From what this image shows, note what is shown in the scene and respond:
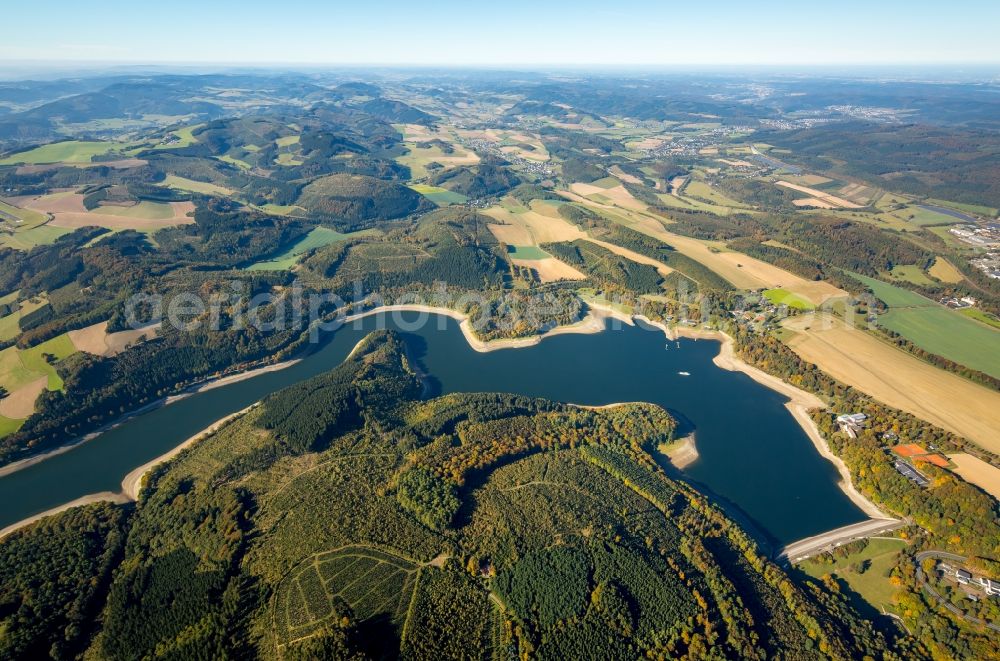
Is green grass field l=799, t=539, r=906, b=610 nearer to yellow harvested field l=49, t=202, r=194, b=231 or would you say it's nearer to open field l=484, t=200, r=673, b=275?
open field l=484, t=200, r=673, b=275

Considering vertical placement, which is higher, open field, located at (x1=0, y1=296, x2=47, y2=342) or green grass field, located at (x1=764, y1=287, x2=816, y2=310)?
green grass field, located at (x1=764, y1=287, x2=816, y2=310)

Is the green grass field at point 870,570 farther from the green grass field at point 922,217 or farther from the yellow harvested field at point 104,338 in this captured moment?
the green grass field at point 922,217

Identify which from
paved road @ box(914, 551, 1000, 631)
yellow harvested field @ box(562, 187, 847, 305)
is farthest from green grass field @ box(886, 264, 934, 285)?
paved road @ box(914, 551, 1000, 631)

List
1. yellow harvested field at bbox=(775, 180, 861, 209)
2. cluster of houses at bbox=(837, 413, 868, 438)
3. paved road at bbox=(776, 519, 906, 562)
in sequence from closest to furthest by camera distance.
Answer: paved road at bbox=(776, 519, 906, 562), cluster of houses at bbox=(837, 413, 868, 438), yellow harvested field at bbox=(775, 180, 861, 209)

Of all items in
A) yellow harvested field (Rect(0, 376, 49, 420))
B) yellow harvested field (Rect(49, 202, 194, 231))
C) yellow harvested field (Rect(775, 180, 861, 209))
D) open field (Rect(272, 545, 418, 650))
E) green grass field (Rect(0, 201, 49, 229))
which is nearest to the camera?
open field (Rect(272, 545, 418, 650))

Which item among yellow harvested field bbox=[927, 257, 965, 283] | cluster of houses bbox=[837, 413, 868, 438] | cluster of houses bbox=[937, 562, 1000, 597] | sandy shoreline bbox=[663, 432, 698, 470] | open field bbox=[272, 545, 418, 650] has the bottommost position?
sandy shoreline bbox=[663, 432, 698, 470]

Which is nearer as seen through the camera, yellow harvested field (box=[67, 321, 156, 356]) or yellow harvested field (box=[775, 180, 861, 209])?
yellow harvested field (box=[67, 321, 156, 356])

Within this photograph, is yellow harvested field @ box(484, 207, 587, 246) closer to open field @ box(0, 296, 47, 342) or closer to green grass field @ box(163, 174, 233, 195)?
green grass field @ box(163, 174, 233, 195)

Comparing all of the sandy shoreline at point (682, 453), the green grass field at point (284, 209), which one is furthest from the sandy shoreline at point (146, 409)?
the green grass field at point (284, 209)
